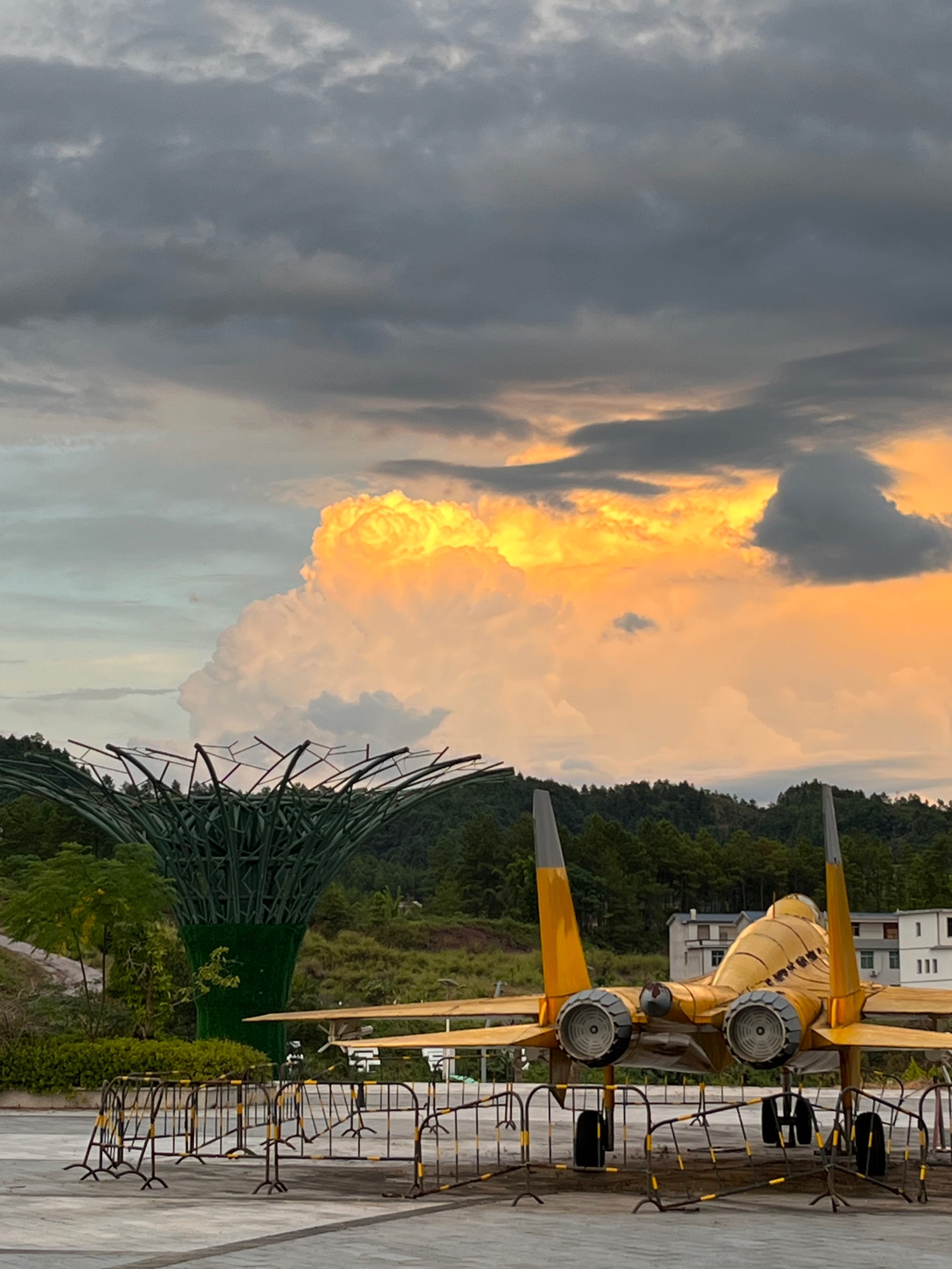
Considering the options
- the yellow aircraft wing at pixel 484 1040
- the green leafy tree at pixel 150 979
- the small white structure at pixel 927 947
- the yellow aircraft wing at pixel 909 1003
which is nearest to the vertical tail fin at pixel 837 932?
the yellow aircraft wing at pixel 909 1003

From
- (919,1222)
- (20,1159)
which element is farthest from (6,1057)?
(919,1222)

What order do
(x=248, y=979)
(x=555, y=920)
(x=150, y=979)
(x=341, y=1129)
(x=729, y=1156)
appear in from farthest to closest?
1. (x=248, y=979)
2. (x=150, y=979)
3. (x=341, y=1129)
4. (x=729, y=1156)
5. (x=555, y=920)

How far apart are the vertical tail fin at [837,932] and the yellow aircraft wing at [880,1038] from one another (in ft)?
0.53

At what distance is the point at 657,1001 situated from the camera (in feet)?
55.0

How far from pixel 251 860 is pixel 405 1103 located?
20.6 feet

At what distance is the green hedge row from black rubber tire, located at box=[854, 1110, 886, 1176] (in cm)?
1367

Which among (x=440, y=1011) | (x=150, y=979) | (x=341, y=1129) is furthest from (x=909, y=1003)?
(x=150, y=979)

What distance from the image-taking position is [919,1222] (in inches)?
567

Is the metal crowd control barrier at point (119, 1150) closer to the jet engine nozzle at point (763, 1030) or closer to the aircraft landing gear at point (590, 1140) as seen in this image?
the aircraft landing gear at point (590, 1140)

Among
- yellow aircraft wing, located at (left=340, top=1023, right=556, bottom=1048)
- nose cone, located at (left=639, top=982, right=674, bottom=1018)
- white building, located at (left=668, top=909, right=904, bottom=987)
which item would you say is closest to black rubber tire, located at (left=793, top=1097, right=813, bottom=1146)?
yellow aircraft wing, located at (left=340, top=1023, right=556, bottom=1048)

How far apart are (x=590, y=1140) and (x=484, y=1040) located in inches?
76.9

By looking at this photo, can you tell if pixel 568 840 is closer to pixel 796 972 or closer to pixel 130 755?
pixel 130 755

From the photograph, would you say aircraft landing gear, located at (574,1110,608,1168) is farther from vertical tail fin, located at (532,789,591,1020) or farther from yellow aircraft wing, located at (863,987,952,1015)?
yellow aircraft wing, located at (863,987,952,1015)

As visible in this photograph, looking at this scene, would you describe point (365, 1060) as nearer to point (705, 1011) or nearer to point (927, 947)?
point (705, 1011)
